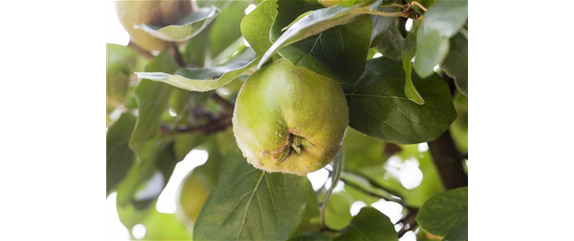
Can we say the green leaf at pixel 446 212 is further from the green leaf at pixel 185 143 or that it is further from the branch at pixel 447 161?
the green leaf at pixel 185 143

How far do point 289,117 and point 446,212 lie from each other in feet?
0.62

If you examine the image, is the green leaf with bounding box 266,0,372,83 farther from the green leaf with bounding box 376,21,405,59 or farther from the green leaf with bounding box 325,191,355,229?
the green leaf with bounding box 325,191,355,229

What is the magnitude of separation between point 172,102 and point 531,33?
1.78ft

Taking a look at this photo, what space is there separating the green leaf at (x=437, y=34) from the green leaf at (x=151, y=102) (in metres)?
0.42

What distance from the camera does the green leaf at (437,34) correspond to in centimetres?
33

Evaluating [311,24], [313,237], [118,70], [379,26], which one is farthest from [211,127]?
[311,24]

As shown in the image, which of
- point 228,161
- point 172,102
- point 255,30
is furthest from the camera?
point 172,102

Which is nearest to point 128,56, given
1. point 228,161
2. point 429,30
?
point 228,161

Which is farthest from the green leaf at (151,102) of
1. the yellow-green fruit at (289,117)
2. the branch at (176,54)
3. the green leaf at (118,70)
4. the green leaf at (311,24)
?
the green leaf at (311,24)

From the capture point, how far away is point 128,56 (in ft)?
2.86

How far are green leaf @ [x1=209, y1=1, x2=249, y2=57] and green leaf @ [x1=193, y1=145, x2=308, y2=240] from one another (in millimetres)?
202

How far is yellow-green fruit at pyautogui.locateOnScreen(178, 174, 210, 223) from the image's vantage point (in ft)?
2.82

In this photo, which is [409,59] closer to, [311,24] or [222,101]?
[311,24]
